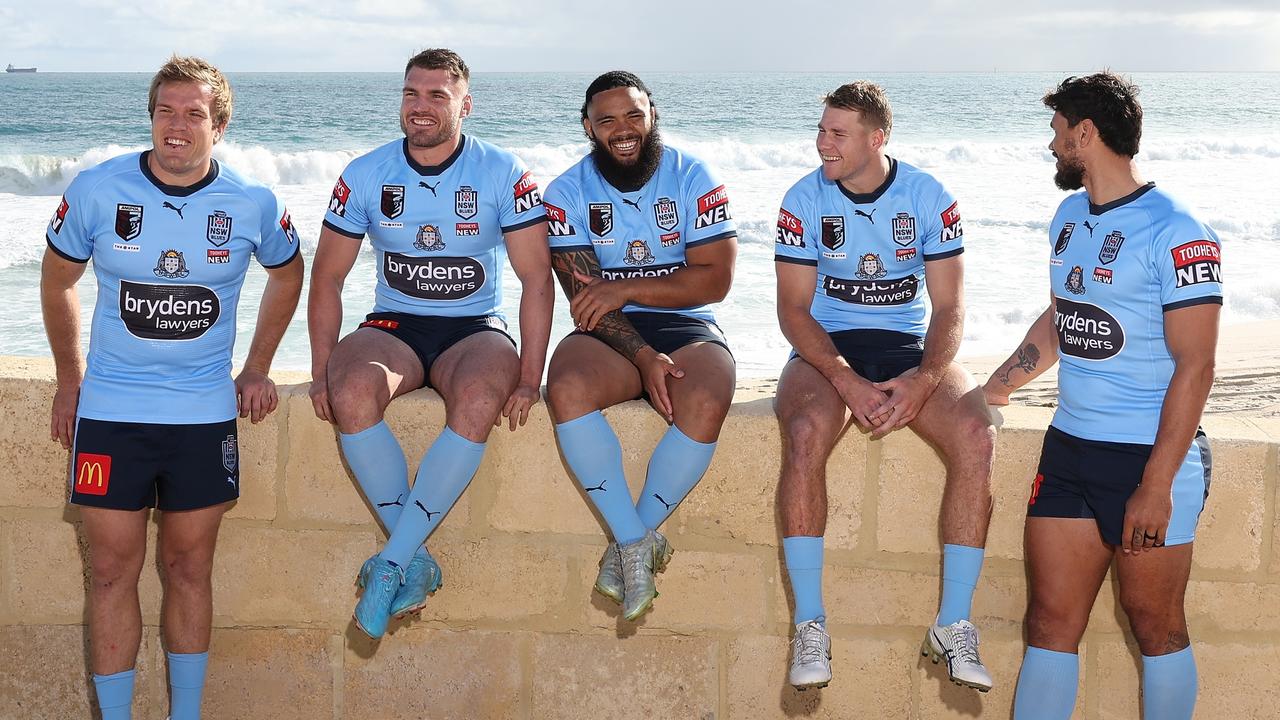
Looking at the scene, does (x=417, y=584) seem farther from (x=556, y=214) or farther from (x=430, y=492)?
(x=556, y=214)

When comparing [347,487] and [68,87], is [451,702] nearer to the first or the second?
[347,487]

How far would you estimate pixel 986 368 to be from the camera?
7.63 m

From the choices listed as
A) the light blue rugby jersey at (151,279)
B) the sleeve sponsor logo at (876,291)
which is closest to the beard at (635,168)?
the sleeve sponsor logo at (876,291)

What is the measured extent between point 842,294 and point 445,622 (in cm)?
148

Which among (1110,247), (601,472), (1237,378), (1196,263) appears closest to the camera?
(1196,263)

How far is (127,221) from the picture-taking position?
2.93 meters

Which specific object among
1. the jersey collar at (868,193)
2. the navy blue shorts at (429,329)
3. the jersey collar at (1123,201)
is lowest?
the navy blue shorts at (429,329)

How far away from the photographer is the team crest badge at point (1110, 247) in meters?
2.72

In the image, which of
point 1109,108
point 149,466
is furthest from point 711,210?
point 149,466

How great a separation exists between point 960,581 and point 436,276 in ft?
5.52

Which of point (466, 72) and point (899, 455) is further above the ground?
point (466, 72)

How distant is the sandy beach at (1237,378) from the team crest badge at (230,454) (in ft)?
9.73

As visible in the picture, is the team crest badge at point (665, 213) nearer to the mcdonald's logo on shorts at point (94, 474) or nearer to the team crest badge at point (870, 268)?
the team crest badge at point (870, 268)

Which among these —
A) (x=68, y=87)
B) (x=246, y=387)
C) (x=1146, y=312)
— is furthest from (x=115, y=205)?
(x=68, y=87)
